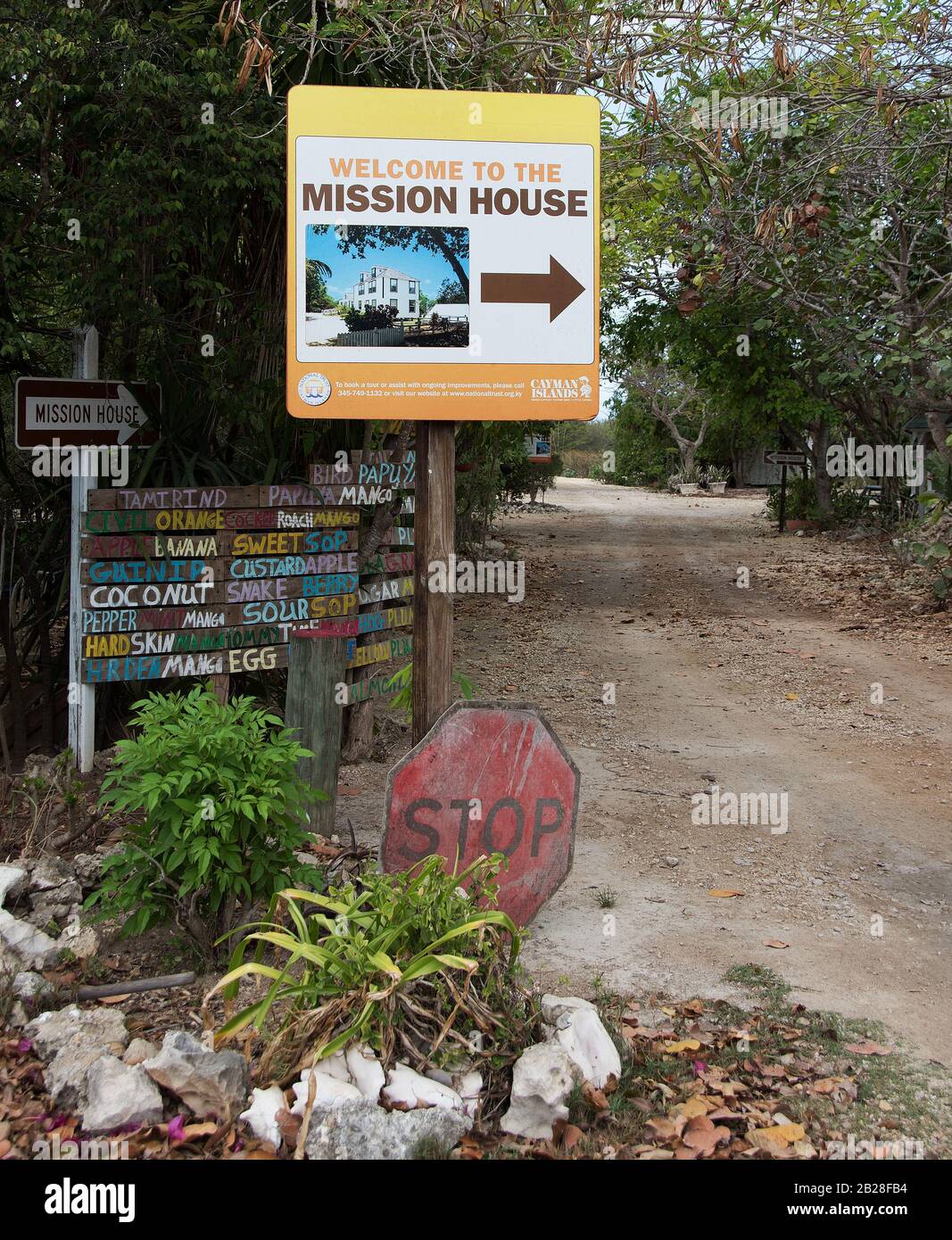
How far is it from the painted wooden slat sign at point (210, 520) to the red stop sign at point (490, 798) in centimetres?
278

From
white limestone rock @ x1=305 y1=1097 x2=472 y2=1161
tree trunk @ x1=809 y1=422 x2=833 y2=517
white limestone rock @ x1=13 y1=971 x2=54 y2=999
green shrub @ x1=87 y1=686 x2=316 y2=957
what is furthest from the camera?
tree trunk @ x1=809 y1=422 x2=833 y2=517

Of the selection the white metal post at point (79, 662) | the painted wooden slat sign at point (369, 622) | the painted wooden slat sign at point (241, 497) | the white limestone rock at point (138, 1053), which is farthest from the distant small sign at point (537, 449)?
the white limestone rock at point (138, 1053)

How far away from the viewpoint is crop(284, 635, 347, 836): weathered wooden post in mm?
5539

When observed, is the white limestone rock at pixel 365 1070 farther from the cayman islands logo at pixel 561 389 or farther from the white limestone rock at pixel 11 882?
the cayman islands logo at pixel 561 389

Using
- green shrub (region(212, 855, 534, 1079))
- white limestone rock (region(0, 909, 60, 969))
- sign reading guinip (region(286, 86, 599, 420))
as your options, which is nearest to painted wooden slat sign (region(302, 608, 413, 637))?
sign reading guinip (region(286, 86, 599, 420))

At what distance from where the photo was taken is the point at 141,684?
7.12 metres

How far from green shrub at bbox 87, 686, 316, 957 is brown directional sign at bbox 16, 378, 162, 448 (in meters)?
2.90

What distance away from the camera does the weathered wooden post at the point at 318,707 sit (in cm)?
554

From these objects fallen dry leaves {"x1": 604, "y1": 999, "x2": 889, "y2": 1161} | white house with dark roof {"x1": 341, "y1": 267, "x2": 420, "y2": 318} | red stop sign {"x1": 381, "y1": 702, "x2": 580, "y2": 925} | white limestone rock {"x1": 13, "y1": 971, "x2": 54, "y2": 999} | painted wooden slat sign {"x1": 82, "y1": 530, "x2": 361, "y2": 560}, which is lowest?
fallen dry leaves {"x1": 604, "y1": 999, "x2": 889, "y2": 1161}

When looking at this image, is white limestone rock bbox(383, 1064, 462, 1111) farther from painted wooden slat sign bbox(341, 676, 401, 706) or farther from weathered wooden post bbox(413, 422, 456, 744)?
painted wooden slat sign bbox(341, 676, 401, 706)

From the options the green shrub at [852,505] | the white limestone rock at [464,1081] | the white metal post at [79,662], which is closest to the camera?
the white limestone rock at [464,1081]

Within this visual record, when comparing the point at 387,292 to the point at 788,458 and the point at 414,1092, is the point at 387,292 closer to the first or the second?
the point at 414,1092

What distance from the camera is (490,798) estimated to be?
455 cm

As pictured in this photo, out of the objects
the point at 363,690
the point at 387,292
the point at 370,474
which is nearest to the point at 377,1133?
the point at 387,292
